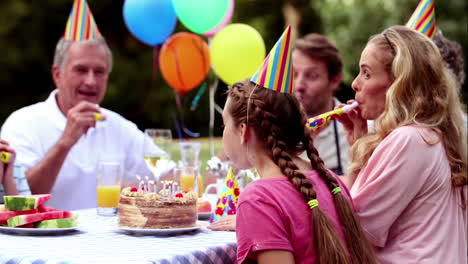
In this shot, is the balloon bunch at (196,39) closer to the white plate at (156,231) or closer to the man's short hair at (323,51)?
the man's short hair at (323,51)

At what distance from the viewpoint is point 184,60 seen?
4844 mm

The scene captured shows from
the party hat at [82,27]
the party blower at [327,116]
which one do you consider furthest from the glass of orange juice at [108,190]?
the party hat at [82,27]

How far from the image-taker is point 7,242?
78.5 inches

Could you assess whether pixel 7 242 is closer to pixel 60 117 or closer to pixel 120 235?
pixel 120 235

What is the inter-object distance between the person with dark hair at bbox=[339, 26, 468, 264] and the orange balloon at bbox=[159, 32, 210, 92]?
2516 millimetres

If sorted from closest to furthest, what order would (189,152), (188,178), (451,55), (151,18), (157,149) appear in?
(188,178), (189,152), (451,55), (157,149), (151,18)

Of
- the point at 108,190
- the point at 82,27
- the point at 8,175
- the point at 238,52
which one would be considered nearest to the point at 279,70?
the point at 108,190

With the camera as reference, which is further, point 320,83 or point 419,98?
point 320,83

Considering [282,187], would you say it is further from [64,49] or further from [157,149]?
[64,49]

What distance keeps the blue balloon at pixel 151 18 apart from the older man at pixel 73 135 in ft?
2.74

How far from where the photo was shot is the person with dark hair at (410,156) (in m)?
2.20

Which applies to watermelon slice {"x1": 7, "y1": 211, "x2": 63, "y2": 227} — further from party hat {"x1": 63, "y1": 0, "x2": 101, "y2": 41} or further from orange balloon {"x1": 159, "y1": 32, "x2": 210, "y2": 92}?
orange balloon {"x1": 159, "y1": 32, "x2": 210, "y2": 92}

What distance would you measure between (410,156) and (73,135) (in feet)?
5.91

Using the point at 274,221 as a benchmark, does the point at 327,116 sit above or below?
above
